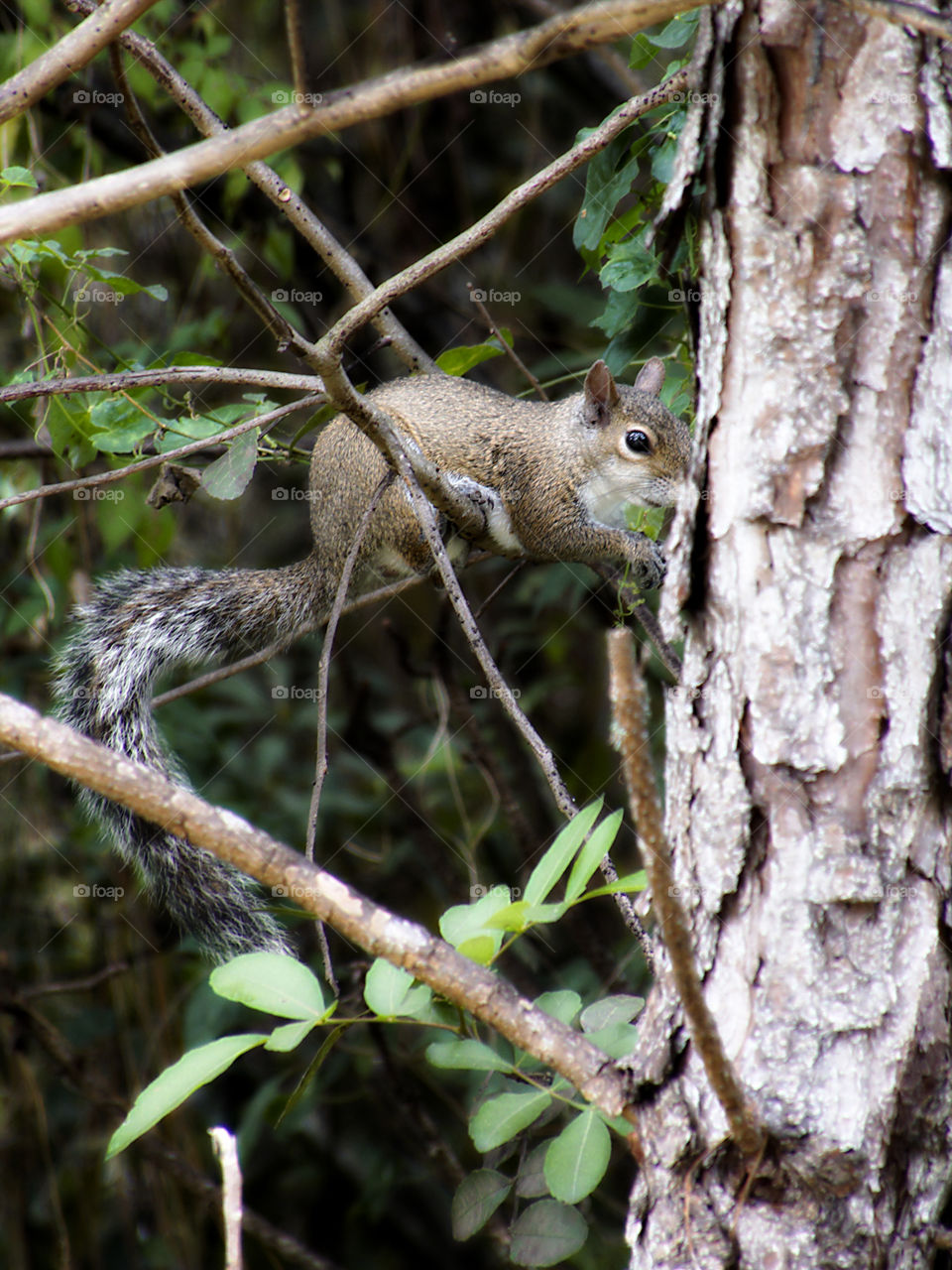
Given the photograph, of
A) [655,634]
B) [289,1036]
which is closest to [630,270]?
[655,634]

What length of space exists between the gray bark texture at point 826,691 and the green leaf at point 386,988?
19cm

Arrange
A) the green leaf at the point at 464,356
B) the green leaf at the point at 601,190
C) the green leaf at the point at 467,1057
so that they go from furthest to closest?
the green leaf at the point at 464,356 → the green leaf at the point at 601,190 → the green leaf at the point at 467,1057

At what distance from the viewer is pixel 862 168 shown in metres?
0.78

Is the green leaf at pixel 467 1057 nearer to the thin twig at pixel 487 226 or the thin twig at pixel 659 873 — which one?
the thin twig at pixel 659 873

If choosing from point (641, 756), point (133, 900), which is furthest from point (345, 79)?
point (641, 756)

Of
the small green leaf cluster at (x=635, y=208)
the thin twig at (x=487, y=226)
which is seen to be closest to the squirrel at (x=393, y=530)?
the small green leaf cluster at (x=635, y=208)

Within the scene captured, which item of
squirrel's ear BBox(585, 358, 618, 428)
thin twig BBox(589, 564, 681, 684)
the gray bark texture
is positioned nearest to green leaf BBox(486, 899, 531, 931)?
the gray bark texture

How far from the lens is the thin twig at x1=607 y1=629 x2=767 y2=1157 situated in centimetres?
54

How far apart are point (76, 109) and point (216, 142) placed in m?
1.81

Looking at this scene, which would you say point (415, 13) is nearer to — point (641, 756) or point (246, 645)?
point (246, 645)

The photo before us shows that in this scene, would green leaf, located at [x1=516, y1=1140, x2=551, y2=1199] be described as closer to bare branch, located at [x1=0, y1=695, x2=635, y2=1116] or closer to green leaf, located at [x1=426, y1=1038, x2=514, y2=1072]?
green leaf, located at [x1=426, y1=1038, x2=514, y2=1072]

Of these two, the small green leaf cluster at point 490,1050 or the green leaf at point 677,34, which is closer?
the small green leaf cluster at point 490,1050

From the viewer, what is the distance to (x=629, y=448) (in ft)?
6.40

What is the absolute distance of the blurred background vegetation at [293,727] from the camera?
2068 millimetres
